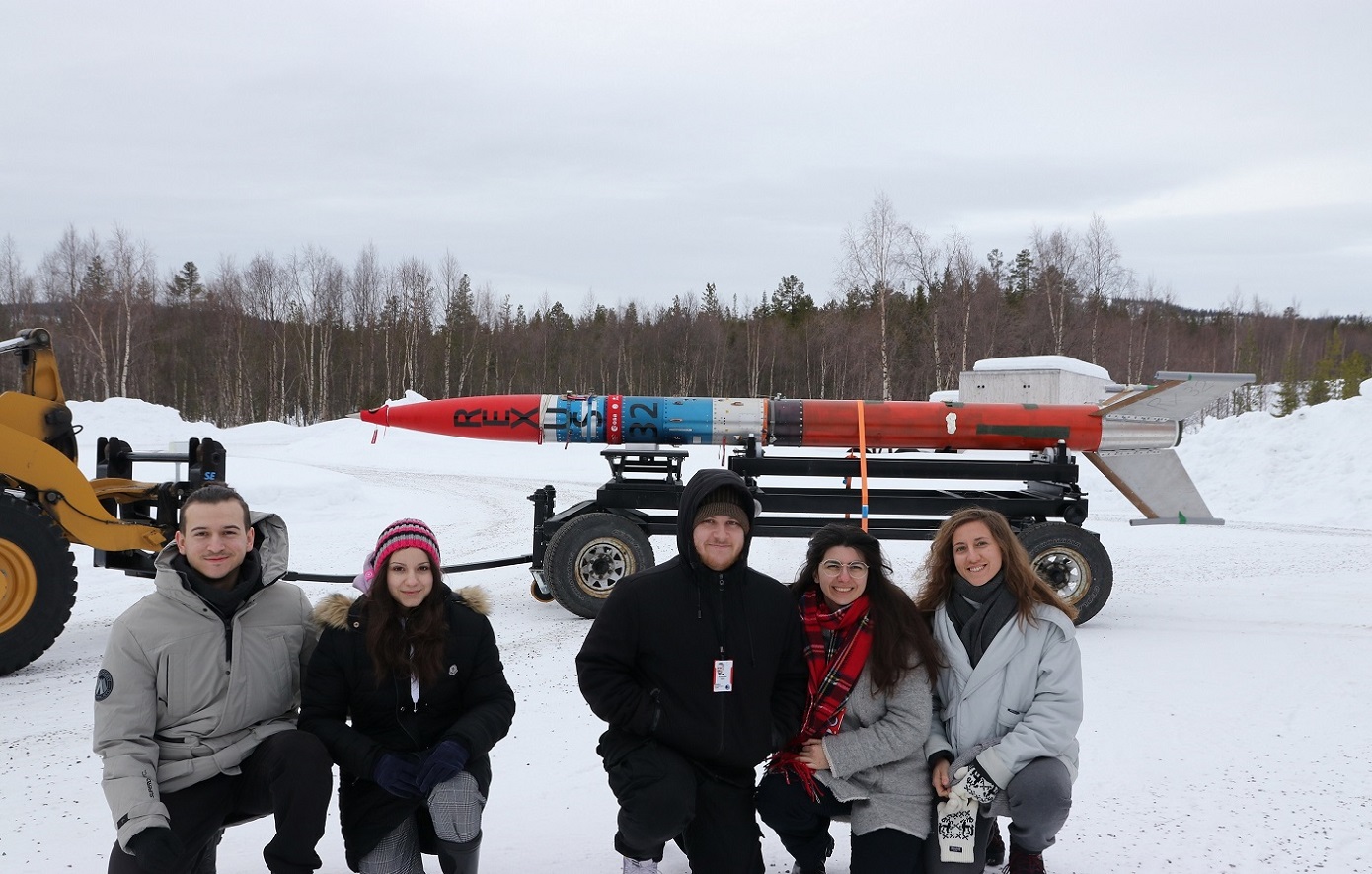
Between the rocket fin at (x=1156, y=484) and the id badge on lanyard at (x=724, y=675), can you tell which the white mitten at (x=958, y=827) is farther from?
the rocket fin at (x=1156, y=484)

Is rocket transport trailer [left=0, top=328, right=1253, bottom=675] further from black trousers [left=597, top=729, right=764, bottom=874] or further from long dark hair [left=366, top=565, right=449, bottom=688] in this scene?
black trousers [left=597, top=729, right=764, bottom=874]

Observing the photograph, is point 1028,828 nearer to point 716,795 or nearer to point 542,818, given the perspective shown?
point 716,795

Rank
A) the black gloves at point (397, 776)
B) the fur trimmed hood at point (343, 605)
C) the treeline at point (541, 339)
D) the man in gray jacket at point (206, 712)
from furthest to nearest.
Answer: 1. the treeline at point (541, 339)
2. the fur trimmed hood at point (343, 605)
3. the black gloves at point (397, 776)
4. the man in gray jacket at point (206, 712)

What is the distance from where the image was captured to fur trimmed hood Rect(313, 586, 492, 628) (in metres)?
2.81

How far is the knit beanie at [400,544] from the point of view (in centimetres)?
287

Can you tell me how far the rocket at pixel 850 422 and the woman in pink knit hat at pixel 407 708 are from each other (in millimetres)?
4494

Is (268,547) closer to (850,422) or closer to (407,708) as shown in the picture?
(407,708)

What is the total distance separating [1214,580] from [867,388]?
2459 centimetres

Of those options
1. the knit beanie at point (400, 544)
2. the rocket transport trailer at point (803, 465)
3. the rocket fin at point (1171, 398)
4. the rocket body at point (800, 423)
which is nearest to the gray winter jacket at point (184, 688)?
the knit beanie at point (400, 544)

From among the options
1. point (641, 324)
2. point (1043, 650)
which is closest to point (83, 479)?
point (1043, 650)

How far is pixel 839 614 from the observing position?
2967mm

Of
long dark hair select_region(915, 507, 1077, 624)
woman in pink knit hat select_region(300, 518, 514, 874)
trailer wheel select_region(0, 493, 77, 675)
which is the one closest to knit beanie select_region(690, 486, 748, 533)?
long dark hair select_region(915, 507, 1077, 624)

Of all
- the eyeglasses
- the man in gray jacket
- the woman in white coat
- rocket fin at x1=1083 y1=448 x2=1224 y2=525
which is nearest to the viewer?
the man in gray jacket

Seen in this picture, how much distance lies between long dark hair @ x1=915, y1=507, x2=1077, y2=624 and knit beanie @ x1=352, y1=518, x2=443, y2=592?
177 centimetres
